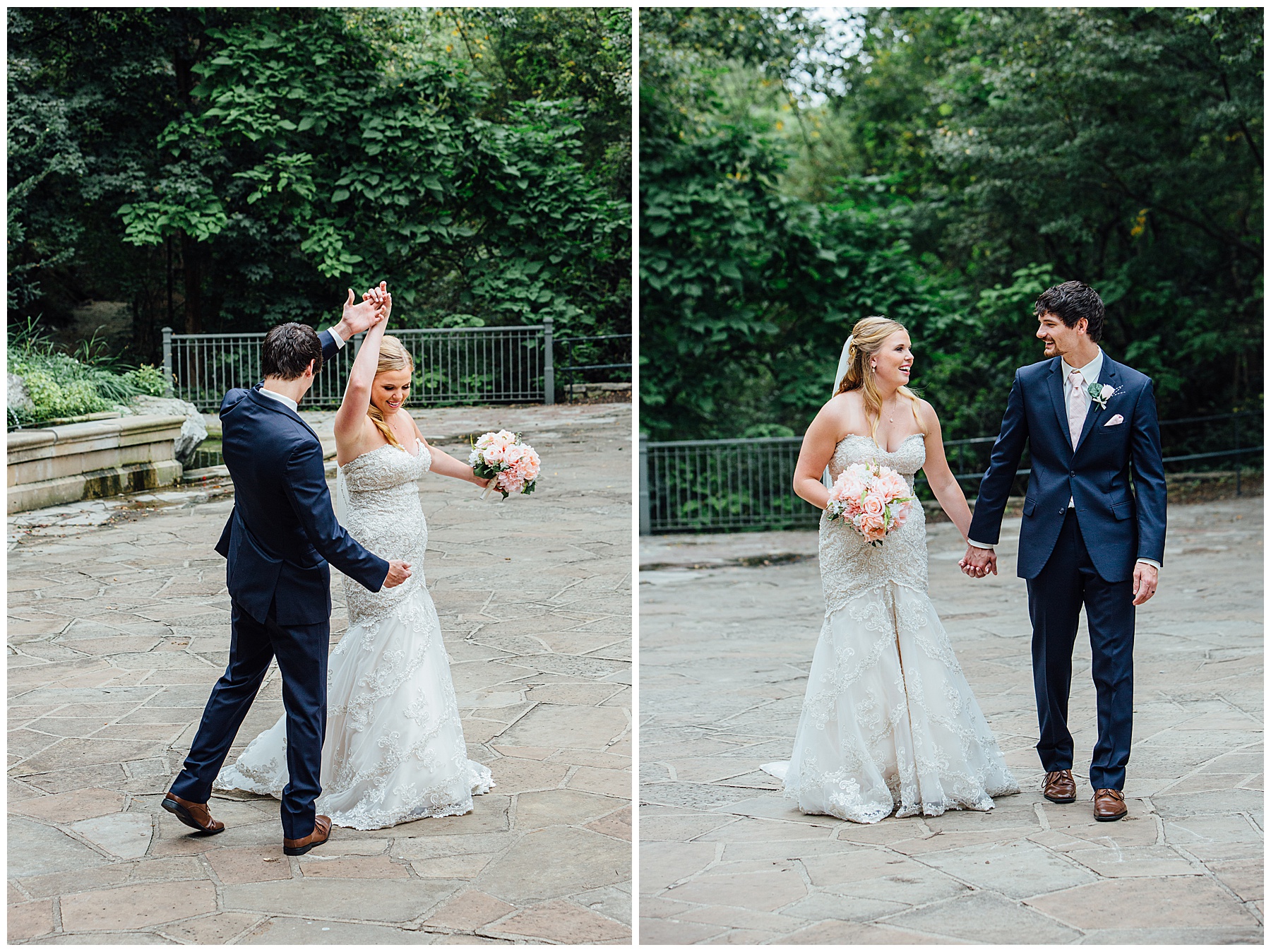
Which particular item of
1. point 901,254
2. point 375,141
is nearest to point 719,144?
point 901,254

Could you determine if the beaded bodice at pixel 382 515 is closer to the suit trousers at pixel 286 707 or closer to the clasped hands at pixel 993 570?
the suit trousers at pixel 286 707

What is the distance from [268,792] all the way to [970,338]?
12.8m

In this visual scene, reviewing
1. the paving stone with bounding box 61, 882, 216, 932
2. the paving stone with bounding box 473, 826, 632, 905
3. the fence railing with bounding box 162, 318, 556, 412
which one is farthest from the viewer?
the fence railing with bounding box 162, 318, 556, 412

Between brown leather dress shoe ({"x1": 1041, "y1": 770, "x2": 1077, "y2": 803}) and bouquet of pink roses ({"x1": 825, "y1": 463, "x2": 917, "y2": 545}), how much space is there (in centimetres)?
108

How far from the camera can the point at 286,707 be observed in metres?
3.72

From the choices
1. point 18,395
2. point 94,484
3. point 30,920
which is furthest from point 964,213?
point 30,920

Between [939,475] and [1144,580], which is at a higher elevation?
[939,475]

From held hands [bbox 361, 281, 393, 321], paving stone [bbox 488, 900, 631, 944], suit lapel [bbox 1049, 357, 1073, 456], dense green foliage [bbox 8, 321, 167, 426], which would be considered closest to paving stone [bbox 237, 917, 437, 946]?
paving stone [bbox 488, 900, 631, 944]

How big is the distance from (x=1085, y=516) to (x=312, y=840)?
2.74 m

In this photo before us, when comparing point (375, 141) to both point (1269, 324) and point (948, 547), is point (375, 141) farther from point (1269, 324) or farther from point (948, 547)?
point (1269, 324)

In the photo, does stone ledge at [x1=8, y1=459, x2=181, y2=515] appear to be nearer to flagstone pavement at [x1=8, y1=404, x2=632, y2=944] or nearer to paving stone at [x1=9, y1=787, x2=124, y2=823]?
flagstone pavement at [x1=8, y1=404, x2=632, y2=944]

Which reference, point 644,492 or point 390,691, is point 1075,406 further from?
point 644,492

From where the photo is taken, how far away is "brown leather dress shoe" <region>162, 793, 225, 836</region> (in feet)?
12.5

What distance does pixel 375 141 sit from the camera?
33.8ft
